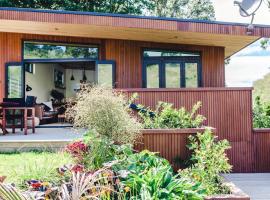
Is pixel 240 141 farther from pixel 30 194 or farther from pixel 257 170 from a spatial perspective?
pixel 30 194

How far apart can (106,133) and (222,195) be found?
1.62m

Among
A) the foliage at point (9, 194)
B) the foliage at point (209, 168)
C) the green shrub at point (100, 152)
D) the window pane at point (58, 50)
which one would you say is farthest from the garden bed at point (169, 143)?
the window pane at point (58, 50)

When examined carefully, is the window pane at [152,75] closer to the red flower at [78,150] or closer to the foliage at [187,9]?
the red flower at [78,150]

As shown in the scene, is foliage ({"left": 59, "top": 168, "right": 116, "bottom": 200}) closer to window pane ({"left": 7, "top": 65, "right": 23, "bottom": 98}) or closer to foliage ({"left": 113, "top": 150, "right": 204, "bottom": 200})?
foliage ({"left": 113, "top": 150, "right": 204, "bottom": 200})

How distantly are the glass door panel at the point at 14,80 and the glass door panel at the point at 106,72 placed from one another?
218 cm

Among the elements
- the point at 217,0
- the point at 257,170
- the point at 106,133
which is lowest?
the point at 257,170

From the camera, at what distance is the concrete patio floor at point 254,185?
4.81 m

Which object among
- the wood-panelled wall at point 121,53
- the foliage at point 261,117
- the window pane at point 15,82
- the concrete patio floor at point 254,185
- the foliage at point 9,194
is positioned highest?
the wood-panelled wall at point 121,53

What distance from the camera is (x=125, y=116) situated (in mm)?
4750

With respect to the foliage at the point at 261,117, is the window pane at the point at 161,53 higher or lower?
higher

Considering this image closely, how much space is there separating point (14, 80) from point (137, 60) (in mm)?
3491

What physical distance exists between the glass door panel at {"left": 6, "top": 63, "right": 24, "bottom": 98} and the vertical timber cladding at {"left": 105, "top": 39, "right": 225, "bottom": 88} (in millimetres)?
Result: 2479

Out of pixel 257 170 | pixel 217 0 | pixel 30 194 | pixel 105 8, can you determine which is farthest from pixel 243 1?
pixel 217 0

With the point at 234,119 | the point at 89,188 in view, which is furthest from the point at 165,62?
the point at 89,188
